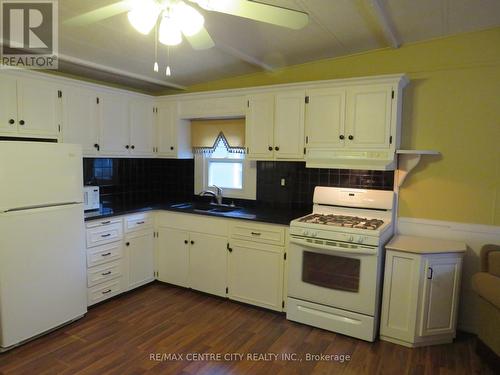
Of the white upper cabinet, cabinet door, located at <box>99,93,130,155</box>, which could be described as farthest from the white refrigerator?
cabinet door, located at <box>99,93,130,155</box>

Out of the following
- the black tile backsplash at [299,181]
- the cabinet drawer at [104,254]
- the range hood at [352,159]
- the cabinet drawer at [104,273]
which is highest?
the range hood at [352,159]

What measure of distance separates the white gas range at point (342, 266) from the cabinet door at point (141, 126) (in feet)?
A: 6.92

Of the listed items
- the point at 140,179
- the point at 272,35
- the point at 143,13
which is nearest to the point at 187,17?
the point at 143,13

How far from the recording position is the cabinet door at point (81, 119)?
10.5ft

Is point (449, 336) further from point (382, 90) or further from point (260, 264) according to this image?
point (382, 90)

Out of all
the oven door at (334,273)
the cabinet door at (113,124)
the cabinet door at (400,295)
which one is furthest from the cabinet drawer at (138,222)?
the cabinet door at (400,295)

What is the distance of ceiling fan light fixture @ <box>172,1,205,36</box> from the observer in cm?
157

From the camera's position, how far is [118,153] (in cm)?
371

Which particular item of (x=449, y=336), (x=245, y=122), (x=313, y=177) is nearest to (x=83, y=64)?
(x=245, y=122)

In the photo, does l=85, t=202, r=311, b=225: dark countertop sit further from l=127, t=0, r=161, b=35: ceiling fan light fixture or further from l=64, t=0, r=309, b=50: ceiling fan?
l=127, t=0, r=161, b=35: ceiling fan light fixture

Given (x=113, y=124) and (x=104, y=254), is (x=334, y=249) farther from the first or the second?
(x=113, y=124)

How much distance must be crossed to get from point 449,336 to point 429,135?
66.8 inches

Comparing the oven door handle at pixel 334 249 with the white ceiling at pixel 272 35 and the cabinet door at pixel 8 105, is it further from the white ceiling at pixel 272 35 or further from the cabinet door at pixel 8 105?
the cabinet door at pixel 8 105

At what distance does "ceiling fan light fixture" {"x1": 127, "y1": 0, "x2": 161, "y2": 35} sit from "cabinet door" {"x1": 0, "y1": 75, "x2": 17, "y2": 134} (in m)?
1.86
